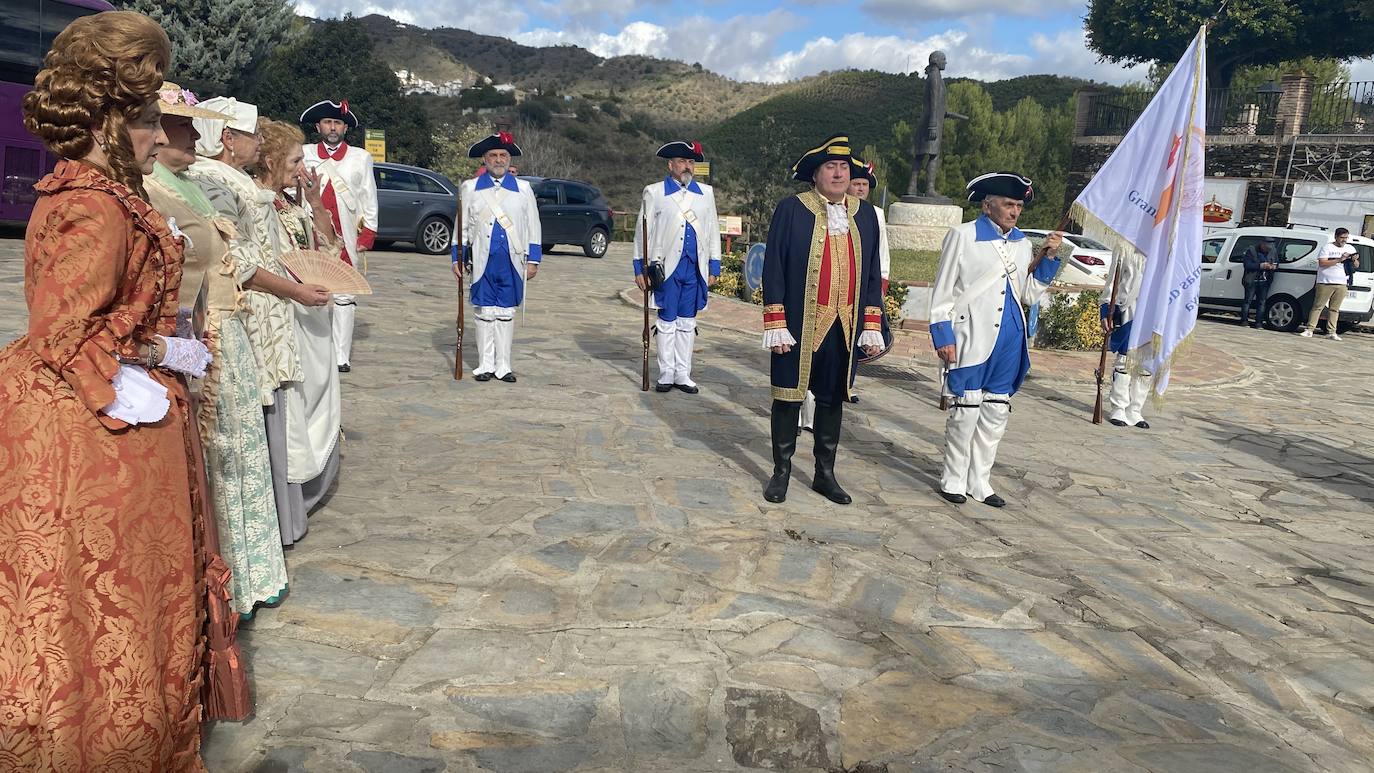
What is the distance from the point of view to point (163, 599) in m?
2.46

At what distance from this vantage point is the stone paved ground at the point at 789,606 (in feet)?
10.2

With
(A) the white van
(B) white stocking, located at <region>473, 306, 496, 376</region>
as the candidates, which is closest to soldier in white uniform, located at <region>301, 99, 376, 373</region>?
(B) white stocking, located at <region>473, 306, 496, 376</region>

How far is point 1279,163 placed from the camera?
90.7ft

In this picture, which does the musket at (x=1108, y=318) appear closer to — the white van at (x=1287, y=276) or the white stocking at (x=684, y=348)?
the white stocking at (x=684, y=348)

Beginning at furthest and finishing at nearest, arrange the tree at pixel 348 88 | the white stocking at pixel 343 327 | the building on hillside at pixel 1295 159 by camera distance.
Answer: the tree at pixel 348 88
the building on hillside at pixel 1295 159
the white stocking at pixel 343 327

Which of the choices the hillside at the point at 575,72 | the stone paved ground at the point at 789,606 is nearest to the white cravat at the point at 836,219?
the stone paved ground at the point at 789,606

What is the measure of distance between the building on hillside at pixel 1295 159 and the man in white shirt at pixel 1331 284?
11414 millimetres

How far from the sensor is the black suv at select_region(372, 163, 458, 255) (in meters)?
18.2

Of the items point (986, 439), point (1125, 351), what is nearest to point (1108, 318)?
point (1125, 351)

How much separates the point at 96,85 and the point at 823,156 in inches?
147

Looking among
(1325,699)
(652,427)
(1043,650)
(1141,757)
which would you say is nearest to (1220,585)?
(1325,699)

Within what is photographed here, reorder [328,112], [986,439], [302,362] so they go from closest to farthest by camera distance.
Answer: [302,362] → [986,439] → [328,112]

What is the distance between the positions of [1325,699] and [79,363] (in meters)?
4.06

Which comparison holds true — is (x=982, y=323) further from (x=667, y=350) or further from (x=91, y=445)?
Result: (x=91, y=445)
